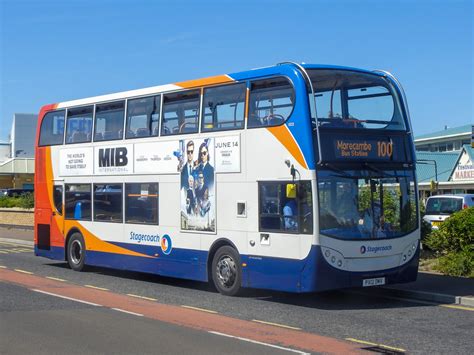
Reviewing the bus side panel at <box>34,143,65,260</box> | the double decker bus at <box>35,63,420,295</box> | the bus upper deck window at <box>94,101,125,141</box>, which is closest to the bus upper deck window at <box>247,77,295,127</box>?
the double decker bus at <box>35,63,420,295</box>

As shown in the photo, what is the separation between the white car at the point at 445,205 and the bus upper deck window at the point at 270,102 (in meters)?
10.9

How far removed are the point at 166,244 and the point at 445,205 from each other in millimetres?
11438

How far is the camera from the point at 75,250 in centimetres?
1839

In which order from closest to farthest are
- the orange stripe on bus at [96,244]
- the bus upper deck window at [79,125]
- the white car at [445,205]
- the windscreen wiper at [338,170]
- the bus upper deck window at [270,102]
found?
the windscreen wiper at [338,170] → the bus upper deck window at [270,102] → the orange stripe on bus at [96,244] → the bus upper deck window at [79,125] → the white car at [445,205]

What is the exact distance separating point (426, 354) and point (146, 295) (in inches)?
264

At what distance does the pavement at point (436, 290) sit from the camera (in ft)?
41.6

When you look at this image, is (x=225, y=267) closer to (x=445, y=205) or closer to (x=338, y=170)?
(x=338, y=170)

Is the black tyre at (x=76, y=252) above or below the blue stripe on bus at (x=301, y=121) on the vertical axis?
below

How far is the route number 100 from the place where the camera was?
1297 centimetres

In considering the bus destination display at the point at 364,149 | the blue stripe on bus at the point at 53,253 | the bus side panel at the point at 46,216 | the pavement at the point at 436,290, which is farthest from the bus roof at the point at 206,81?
the pavement at the point at 436,290

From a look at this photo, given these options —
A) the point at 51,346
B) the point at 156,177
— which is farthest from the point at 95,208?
the point at 51,346

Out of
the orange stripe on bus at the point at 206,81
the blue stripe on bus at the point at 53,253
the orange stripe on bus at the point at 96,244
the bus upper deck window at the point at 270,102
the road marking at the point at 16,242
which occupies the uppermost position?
the orange stripe on bus at the point at 206,81

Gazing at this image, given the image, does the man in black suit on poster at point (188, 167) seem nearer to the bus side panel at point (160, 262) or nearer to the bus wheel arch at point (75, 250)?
the bus side panel at point (160, 262)

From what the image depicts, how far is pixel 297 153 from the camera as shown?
1224 cm
